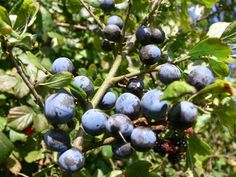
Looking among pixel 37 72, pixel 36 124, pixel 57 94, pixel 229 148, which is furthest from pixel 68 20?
pixel 229 148

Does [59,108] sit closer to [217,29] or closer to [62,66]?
[62,66]

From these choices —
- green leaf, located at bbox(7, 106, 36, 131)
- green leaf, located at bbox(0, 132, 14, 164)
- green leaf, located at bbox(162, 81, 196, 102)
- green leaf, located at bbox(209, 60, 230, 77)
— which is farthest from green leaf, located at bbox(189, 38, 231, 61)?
green leaf, located at bbox(7, 106, 36, 131)

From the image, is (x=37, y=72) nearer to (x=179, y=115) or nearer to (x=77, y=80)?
(x=77, y=80)

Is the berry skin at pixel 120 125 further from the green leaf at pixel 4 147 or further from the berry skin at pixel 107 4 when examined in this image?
the berry skin at pixel 107 4

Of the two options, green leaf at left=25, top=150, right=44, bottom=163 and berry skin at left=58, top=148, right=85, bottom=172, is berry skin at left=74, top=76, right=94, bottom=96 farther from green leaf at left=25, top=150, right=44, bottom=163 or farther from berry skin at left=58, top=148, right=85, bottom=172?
green leaf at left=25, top=150, right=44, bottom=163

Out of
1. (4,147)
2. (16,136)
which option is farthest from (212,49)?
(16,136)

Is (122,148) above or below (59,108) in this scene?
below

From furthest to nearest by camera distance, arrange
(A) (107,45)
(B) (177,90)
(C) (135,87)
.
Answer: (A) (107,45), (C) (135,87), (B) (177,90)
